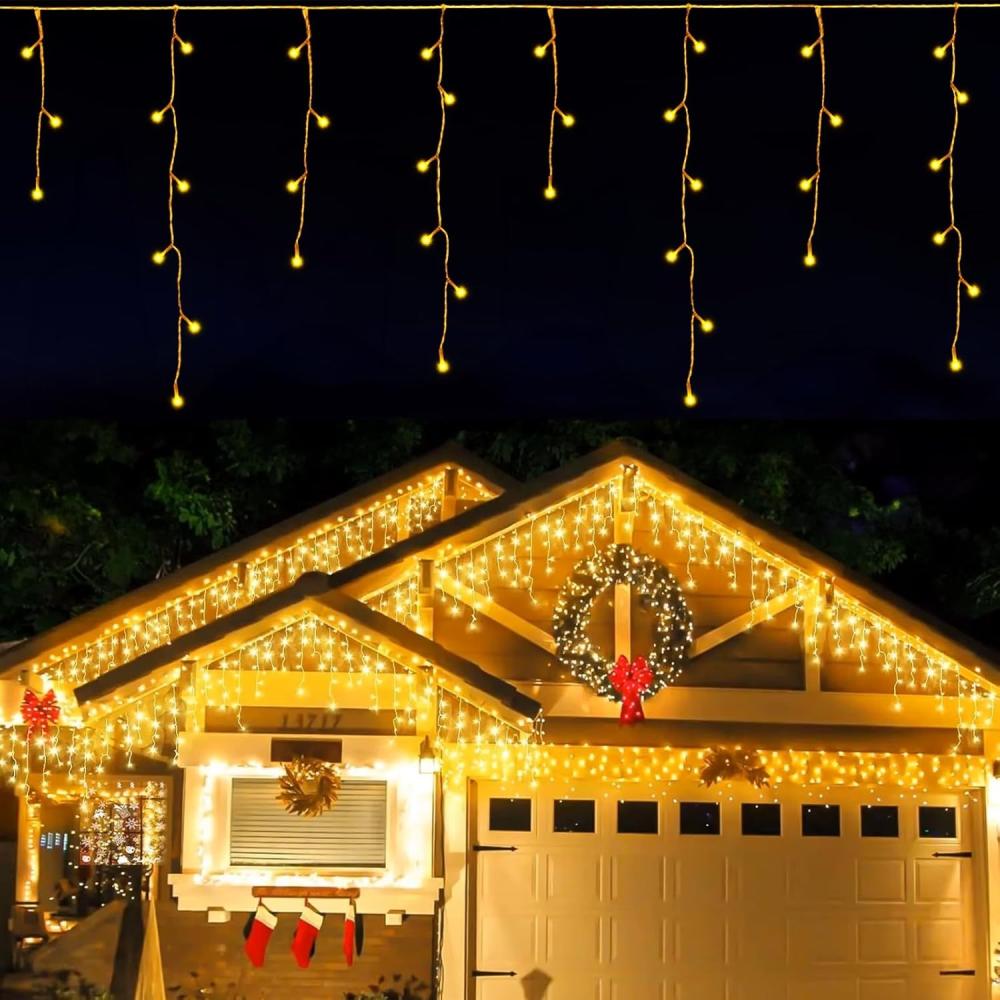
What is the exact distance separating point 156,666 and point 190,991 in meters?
2.66

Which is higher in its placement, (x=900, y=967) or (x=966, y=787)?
(x=966, y=787)

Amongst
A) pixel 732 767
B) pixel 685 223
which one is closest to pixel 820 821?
pixel 732 767

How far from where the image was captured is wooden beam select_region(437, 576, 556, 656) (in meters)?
13.6

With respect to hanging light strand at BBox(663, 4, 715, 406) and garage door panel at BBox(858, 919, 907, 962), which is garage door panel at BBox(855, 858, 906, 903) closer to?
garage door panel at BBox(858, 919, 907, 962)

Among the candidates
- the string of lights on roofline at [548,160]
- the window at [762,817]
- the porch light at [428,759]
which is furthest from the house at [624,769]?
the string of lights on roofline at [548,160]

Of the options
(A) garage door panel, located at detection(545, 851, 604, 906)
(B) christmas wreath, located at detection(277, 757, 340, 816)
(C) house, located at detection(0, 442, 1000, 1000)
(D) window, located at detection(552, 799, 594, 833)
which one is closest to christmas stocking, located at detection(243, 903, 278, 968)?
(C) house, located at detection(0, 442, 1000, 1000)

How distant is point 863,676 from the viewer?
13.9 metres

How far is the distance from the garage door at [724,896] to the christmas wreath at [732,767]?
2.46ft

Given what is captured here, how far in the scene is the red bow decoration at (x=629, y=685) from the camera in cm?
1323

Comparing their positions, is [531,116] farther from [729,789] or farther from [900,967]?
[900,967]

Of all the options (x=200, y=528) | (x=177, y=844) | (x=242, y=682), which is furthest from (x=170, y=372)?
(x=200, y=528)

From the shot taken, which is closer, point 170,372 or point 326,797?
point 170,372

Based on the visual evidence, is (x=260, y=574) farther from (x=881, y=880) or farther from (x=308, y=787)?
(x=881, y=880)

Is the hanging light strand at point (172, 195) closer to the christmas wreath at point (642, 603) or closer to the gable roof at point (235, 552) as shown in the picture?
the christmas wreath at point (642, 603)
